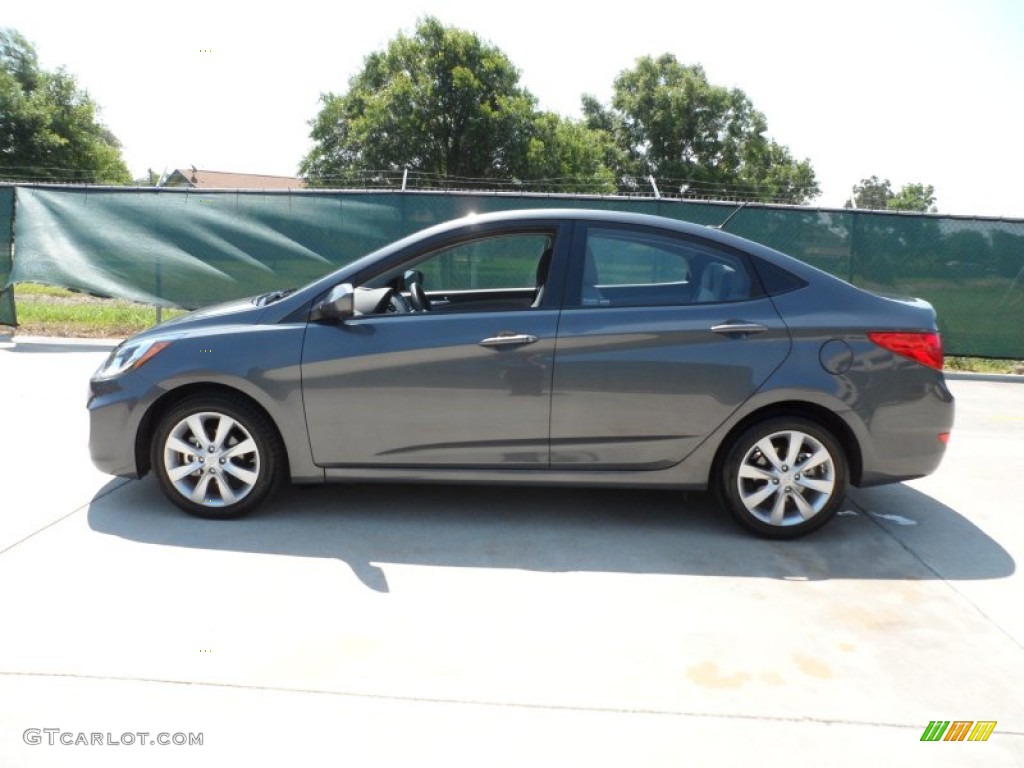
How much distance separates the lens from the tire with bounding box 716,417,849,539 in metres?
4.29

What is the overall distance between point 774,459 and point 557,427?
110 centimetres

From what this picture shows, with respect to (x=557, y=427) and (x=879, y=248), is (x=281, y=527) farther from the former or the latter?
(x=879, y=248)

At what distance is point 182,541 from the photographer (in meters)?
4.10

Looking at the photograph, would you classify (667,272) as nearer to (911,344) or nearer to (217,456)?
(911,344)

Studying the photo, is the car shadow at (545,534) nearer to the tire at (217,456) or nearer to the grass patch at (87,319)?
the tire at (217,456)

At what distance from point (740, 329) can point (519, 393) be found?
1149 millimetres

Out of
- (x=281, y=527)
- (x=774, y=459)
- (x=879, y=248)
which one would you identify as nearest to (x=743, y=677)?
(x=774, y=459)

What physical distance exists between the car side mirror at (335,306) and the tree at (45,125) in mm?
40823

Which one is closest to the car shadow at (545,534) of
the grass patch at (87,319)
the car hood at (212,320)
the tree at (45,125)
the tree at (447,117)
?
the car hood at (212,320)

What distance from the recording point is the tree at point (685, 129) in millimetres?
60531

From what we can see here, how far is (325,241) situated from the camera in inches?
407

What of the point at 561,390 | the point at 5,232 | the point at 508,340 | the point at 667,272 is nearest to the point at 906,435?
the point at 667,272

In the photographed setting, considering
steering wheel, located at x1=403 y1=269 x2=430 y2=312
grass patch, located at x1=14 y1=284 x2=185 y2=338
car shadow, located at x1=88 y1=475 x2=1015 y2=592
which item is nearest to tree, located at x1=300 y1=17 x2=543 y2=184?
grass patch, located at x1=14 y1=284 x2=185 y2=338

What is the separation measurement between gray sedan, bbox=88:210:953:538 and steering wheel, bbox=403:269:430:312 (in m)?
0.43
